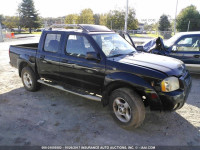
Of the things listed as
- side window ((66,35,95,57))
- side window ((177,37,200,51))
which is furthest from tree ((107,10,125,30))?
side window ((66,35,95,57))

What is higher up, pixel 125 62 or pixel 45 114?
pixel 125 62

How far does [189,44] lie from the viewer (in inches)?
250

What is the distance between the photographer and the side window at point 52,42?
14.2ft

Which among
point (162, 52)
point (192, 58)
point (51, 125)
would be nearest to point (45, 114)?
point (51, 125)

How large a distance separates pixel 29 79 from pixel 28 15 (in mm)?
50650

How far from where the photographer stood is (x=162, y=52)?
666 centimetres

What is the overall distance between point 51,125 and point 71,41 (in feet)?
6.29

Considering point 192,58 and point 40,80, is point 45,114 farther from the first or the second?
point 192,58

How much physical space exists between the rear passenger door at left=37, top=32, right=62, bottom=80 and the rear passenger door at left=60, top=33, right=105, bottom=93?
23cm

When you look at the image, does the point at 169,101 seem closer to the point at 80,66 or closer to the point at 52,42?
the point at 80,66

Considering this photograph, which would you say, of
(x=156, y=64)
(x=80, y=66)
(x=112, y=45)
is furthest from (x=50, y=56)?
(x=156, y=64)

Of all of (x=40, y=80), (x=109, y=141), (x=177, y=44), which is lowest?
(x=109, y=141)

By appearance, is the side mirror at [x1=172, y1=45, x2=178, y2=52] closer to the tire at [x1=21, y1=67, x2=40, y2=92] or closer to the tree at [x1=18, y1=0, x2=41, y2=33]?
the tire at [x1=21, y1=67, x2=40, y2=92]

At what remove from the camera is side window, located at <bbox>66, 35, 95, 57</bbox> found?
12.4 feet
